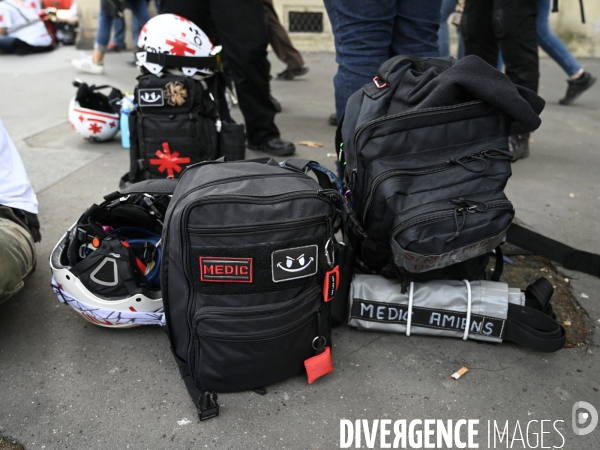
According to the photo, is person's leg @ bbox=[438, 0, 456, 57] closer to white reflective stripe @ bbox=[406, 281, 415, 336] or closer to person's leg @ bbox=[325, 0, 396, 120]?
person's leg @ bbox=[325, 0, 396, 120]

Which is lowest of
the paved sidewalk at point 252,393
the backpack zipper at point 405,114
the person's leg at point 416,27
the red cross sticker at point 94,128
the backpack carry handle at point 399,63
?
the paved sidewalk at point 252,393

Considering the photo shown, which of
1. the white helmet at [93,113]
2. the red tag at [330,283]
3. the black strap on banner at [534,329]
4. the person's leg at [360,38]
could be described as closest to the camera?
the red tag at [330,283]

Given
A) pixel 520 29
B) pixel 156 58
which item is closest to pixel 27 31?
pixel 156 58

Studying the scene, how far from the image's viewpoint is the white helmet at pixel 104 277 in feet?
5.61

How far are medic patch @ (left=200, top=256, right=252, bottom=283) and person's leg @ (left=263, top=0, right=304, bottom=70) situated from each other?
388 centimetres

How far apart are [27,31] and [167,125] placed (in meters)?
6.20

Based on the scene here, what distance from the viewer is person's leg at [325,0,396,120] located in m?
2.29

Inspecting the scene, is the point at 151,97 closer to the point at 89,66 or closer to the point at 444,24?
the point at 444,24

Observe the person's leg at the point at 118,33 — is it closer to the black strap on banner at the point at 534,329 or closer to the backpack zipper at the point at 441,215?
the backpack zipper at the point at 441,215

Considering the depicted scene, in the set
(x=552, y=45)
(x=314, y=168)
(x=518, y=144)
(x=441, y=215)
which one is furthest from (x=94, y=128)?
(x=552, y=45)

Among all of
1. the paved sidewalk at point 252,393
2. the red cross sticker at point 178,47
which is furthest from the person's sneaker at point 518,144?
the red cross sticker at point 178,47

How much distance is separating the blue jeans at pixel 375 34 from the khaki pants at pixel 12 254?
146cm

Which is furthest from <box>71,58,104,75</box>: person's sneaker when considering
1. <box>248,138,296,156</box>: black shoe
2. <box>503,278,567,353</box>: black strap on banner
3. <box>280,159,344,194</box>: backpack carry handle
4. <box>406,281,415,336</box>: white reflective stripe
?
<box>503,278,567,353</box>: black strap on banner

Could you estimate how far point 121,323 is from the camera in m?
1.75
